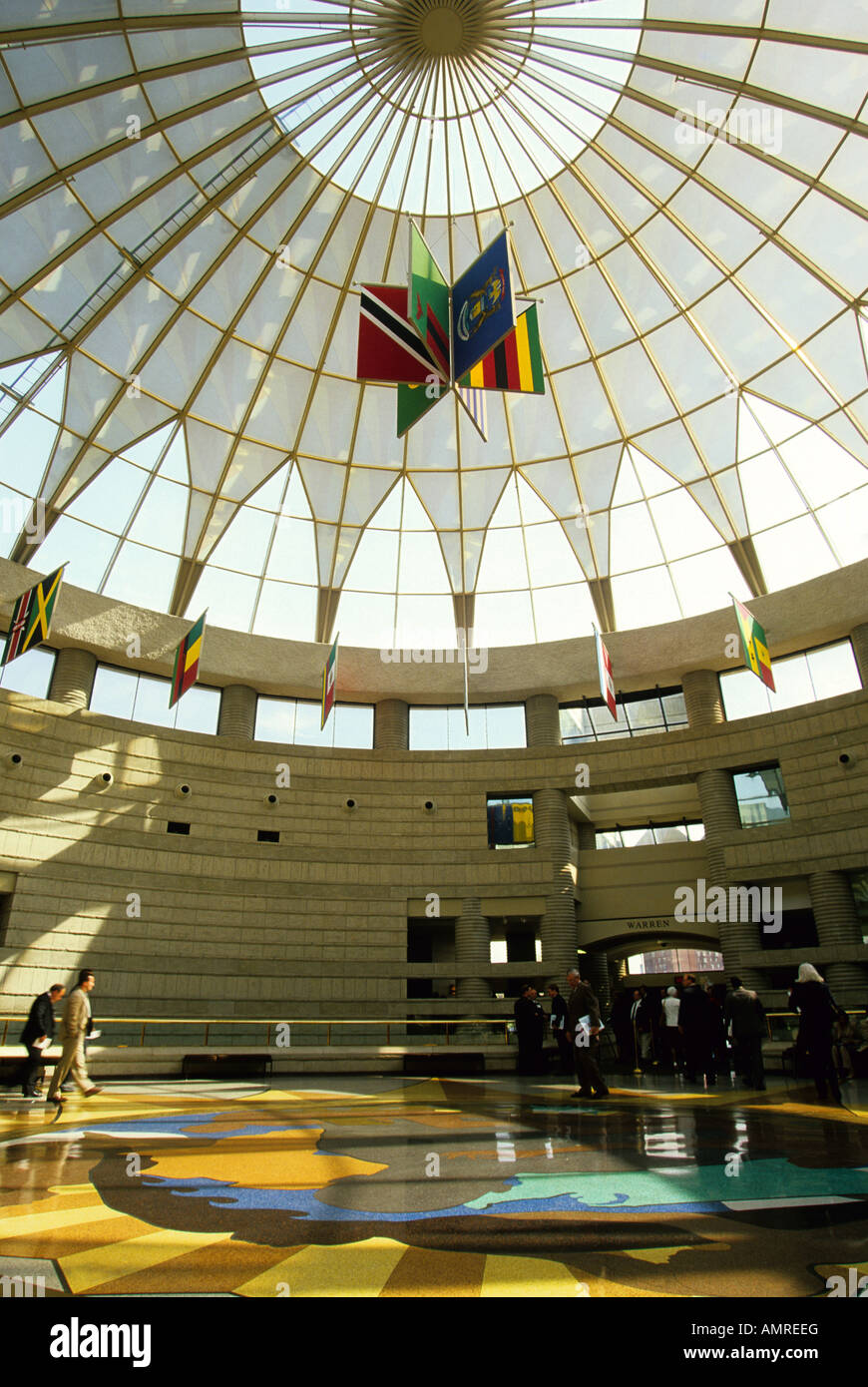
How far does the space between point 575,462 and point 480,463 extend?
393 centimetres

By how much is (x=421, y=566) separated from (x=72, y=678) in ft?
48.2

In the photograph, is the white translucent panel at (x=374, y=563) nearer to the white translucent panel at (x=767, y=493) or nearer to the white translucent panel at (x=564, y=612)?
the white translucent panel at (x=564, y=612)

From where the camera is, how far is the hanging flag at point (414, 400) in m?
20.0

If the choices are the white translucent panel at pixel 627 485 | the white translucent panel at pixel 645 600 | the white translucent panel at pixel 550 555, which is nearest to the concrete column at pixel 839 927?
the white translucent panel at pixel 645 600

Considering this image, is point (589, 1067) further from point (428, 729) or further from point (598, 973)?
point (598, 973)

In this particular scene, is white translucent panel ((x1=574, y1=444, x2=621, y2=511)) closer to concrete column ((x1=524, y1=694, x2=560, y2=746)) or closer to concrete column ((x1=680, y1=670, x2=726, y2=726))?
concrete column ((x1=680, y1=670, x2=726, y2=726))

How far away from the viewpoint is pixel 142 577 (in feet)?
104

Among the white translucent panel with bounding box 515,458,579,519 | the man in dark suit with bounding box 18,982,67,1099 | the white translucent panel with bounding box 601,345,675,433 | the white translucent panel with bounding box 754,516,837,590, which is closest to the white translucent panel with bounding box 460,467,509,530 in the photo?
the white translucent panel with bounding box 515,458,579,519

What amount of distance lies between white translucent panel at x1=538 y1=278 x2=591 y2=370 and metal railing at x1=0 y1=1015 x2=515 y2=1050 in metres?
24.0

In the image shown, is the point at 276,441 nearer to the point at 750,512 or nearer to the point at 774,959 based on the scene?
the point at 750,512

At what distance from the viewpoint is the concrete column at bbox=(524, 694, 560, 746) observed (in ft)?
114

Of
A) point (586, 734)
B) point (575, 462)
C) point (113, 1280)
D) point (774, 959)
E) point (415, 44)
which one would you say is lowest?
point (113, 1280)

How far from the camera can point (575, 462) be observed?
3325 centimetres

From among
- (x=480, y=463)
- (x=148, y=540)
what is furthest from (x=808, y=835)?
(x=148, y=540)
